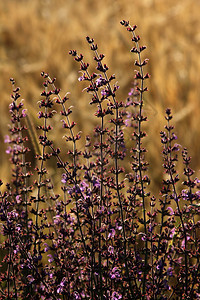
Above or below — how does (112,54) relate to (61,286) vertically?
above

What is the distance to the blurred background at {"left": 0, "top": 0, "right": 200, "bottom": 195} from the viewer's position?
2.49m

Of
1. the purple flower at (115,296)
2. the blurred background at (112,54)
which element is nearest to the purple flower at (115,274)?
the purple flower at (115,296)

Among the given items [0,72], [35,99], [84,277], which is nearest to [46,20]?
[0,72]

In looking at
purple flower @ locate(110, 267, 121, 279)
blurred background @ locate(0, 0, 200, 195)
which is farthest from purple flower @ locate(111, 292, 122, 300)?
blurred background @ locate(0, 0, 200, 195)

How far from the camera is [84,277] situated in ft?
4.43

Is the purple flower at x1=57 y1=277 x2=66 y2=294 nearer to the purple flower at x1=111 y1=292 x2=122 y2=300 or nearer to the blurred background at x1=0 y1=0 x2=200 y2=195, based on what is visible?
the purple flower at x1=111 y1=292 x2=122 y2=300

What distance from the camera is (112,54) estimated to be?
3508mm

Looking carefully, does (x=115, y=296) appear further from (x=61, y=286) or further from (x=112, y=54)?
(x=112, y=54)

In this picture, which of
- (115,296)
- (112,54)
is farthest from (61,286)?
(112,54)

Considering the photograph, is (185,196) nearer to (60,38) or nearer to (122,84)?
(122,84)

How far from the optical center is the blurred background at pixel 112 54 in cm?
249

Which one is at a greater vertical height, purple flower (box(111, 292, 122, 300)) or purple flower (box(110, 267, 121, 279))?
purple flower (box(110, 267, 121, 279))

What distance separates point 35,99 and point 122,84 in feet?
2.06

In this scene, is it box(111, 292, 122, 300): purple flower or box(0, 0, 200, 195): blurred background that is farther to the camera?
box(0, 0, 200, 195): blurred background
